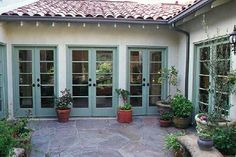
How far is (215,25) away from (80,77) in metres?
3.96

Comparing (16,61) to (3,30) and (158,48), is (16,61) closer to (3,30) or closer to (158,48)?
Result: (3,30)

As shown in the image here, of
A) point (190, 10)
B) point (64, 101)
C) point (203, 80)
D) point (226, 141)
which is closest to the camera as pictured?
point (226, 141)

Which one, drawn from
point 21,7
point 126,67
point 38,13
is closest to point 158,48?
point 126,67

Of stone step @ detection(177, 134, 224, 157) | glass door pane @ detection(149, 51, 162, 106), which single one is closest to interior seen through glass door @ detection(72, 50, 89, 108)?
Answer: glass door pane @ detection(149, 51, 162, 106)

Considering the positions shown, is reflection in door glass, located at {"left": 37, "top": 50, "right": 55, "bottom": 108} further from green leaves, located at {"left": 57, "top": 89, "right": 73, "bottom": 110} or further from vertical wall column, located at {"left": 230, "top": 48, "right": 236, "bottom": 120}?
vertical wall column, located at {"left": 230, "top": 48, "right": 236, "bottom": 120}

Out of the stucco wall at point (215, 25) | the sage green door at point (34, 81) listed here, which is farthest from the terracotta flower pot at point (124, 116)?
the sage green door at point (34, 81)

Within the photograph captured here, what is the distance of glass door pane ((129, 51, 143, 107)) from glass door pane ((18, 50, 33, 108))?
2.96 m

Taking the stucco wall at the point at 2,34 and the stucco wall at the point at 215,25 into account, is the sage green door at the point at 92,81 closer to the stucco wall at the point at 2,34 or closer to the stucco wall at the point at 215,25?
the stucco wall at the point at 2,34

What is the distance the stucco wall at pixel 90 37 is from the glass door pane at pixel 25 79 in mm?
288

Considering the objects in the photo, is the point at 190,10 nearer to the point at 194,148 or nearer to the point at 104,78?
the point at 194,148

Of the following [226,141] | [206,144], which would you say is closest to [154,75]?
[226,141]

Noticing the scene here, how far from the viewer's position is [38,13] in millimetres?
6316

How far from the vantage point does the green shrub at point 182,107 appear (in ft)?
20.5

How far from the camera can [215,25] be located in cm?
536
